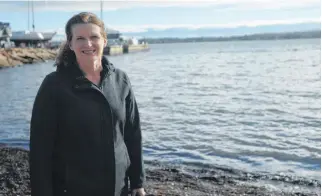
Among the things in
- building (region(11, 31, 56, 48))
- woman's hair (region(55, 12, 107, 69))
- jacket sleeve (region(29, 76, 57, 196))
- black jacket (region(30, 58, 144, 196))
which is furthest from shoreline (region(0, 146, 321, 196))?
building (region(11, 31, 56, 48))

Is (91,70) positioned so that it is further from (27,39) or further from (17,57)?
(27,39)

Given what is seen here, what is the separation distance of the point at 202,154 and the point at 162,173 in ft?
7.88

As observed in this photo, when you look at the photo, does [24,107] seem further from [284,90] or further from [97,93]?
[97,93]

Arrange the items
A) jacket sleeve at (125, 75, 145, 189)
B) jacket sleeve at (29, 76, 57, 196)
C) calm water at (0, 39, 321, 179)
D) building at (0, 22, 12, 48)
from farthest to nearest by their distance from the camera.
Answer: building at (0, 22, 12, 48), calm water at (0, 39, 321, 179), jacket sleeve at (125, 75, 145, 189), jacket sleeve at (29, 76, 57, 196)

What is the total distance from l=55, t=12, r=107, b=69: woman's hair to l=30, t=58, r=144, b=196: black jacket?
2.9 inches

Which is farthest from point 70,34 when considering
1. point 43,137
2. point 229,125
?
point 229,125

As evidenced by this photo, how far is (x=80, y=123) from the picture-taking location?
300 centimetres

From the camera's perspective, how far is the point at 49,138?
3.01 metres

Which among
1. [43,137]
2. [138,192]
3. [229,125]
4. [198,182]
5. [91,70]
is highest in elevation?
[91,70]

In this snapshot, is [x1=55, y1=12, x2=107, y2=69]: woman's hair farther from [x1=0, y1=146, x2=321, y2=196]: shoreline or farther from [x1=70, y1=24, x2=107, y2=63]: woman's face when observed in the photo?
[x1=0, y1=146, x2=321, y2=196]: shoreline

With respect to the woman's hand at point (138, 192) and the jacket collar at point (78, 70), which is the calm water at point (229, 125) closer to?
the woman's hand at point (138, 192)

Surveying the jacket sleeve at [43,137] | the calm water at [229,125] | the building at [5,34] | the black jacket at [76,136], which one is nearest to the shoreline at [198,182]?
the calm water at [229,125]

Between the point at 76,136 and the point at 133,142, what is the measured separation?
527mm

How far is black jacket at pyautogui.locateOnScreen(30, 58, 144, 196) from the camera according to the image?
2992mm
